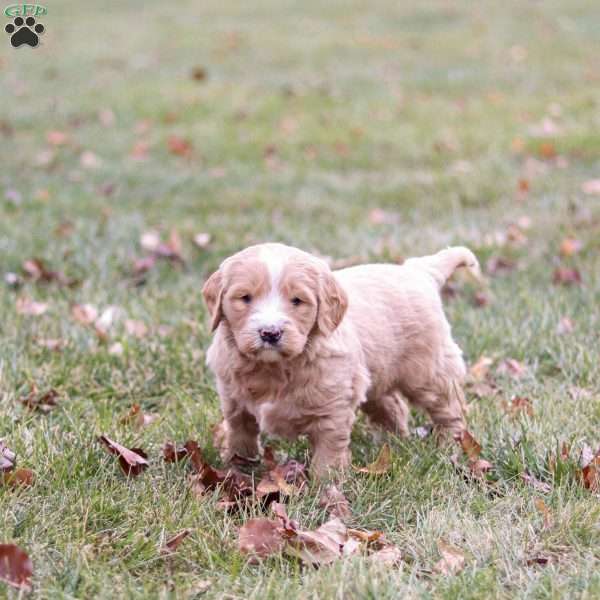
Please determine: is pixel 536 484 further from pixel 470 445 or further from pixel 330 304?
pixel 330 304

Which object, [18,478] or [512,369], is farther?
[512,369]

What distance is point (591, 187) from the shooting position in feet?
23.8

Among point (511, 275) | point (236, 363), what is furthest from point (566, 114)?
point (236, 363)

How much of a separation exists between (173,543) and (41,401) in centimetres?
141

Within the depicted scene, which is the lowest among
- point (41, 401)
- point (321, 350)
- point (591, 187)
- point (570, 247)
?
point (41, 401)

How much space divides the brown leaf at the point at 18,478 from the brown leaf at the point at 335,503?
0.95 metres

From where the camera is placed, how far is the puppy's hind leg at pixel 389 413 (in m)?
3.90

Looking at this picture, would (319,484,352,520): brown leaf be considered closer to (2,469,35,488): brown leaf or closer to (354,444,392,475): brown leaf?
(354,444,392,475): brown leaf

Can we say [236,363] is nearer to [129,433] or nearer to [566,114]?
[129,433]

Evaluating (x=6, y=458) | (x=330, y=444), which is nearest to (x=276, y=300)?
(x=330, y=444)

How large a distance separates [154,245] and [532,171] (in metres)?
3.43

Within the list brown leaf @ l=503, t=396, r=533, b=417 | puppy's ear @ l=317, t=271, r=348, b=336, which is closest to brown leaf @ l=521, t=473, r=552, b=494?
brown leaf @ l=503, t=396, r=533, b=417

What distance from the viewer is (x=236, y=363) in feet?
10.7

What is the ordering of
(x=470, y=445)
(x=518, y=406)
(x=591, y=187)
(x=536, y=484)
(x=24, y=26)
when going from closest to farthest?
1. (x=536, y=484)
2. (x=470, y=445)
3. (x=518, y=406)
4. (x=24, y=26)
5. (x=591, y=187)
